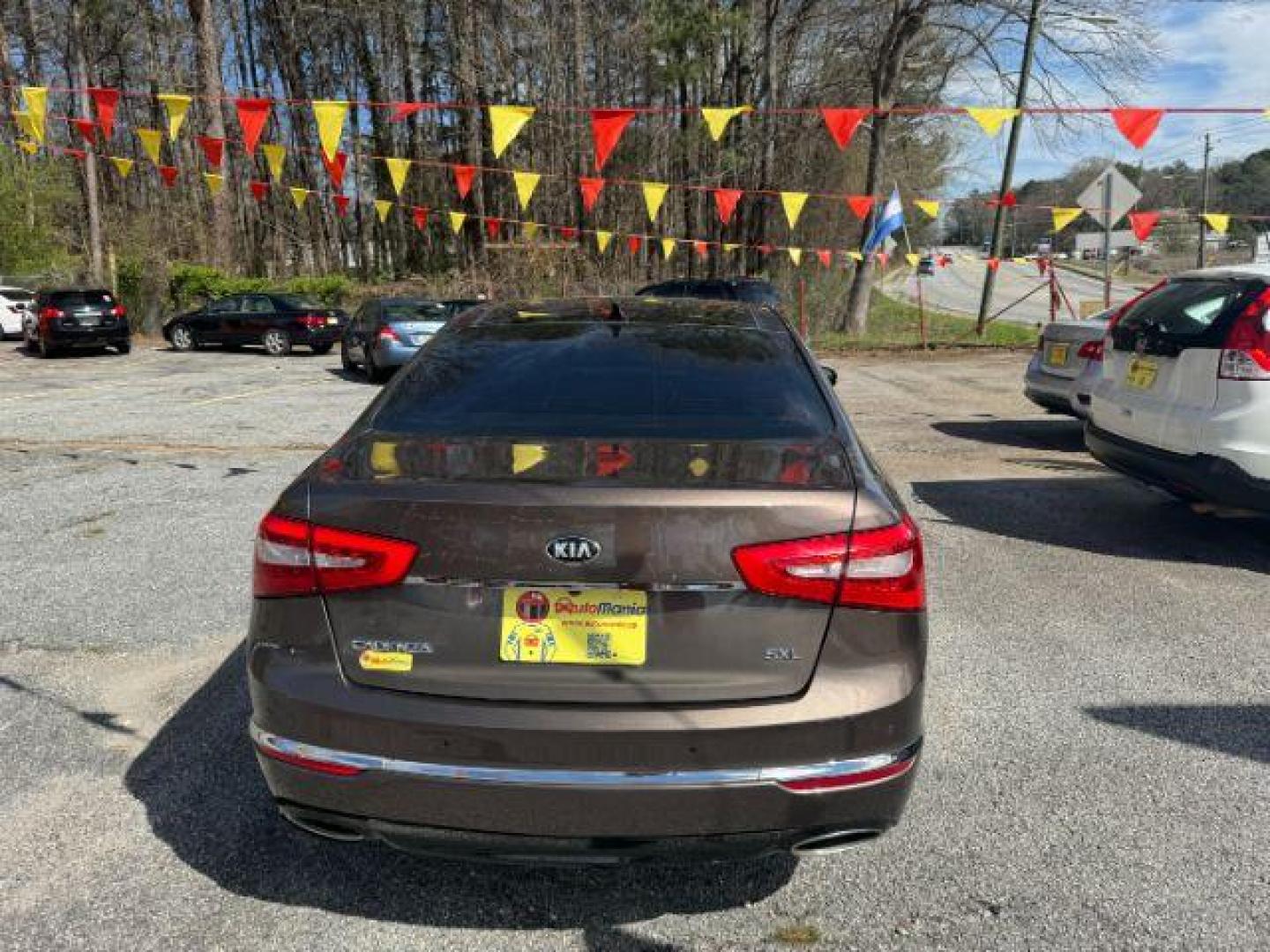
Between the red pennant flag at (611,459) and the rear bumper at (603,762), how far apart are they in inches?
21.7

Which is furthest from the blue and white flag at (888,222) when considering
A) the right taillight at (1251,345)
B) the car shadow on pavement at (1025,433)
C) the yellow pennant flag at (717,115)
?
the right taillight at (1251,345)

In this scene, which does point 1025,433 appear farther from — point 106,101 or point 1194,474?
point 106,101

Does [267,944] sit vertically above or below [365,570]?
below

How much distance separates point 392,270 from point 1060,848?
38.0 m

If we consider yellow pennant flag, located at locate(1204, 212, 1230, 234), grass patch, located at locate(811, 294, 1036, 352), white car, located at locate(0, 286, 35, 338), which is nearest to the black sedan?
white car, located at locate(0, 286, 35, 338)

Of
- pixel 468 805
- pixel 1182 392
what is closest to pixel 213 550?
pixel 468 805

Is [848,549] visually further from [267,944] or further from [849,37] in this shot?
[849,37]

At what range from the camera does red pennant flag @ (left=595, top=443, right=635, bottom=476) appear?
2.29 meters

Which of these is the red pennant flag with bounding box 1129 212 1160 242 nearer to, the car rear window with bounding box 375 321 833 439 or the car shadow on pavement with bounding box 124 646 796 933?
the car rear window with bounding box 375 321 833 439

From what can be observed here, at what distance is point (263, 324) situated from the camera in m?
21.2

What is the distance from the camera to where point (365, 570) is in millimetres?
2199

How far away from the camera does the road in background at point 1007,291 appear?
3600 centimetres

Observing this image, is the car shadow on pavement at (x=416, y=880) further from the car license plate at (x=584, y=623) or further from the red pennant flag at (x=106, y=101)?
the red pennant flag at (x=106, y=101)

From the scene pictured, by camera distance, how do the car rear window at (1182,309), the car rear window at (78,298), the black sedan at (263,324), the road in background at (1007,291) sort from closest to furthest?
the car rear window at (1182,309), the car rear window at (78,298), the black sedan at (263,324), the road in background at (1007,291)
